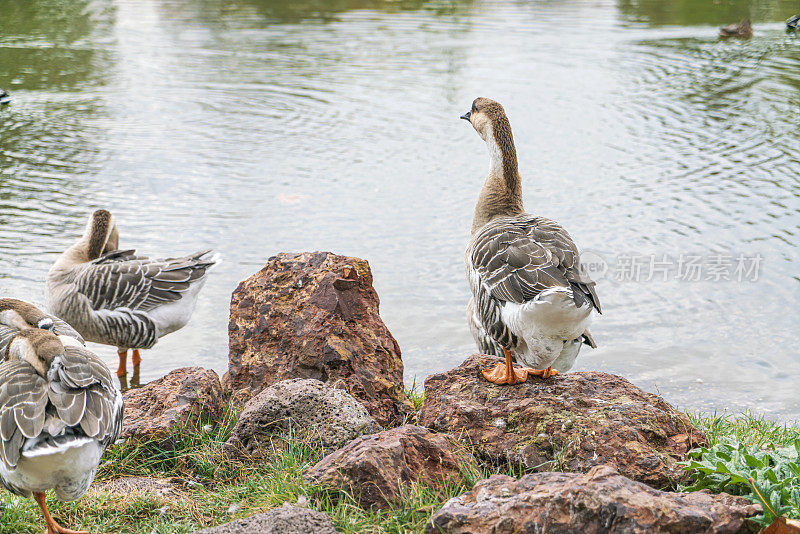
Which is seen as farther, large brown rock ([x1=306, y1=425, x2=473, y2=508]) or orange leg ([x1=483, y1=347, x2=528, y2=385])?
orange leg ([x1=483, y1=347, x2=528, y2=385])

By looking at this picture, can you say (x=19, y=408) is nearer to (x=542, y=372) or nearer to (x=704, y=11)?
(x=542, y=372)

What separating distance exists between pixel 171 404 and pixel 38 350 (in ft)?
3.81

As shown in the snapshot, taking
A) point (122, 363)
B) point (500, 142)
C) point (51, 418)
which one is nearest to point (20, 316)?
point (51, 418)

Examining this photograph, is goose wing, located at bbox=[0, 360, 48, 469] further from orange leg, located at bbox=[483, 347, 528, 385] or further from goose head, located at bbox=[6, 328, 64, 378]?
orange leg, located at bbox=[483, 347, 528, 385]

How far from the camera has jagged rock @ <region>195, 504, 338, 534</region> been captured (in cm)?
324

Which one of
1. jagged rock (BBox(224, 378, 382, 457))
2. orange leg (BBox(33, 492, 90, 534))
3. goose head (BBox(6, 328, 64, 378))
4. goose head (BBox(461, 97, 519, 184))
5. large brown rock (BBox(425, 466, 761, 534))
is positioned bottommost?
orange leg (BBox(33, 492, 90, 534))

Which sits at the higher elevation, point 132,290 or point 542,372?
point 542,372

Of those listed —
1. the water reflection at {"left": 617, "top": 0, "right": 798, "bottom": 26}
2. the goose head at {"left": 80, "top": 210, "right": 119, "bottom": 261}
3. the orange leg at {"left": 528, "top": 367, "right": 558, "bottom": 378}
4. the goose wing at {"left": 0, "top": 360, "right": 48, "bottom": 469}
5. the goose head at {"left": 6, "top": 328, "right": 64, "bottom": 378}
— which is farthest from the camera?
the water reflection at {"left": 617, "top": 0, "right": 798, "bottom": 26}

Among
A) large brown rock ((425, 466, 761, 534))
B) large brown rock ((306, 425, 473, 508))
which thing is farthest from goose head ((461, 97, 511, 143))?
large brown rock ((425, 466, 761, 534))

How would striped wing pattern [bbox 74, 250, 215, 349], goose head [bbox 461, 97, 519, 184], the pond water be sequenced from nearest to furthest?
goose head [bbox 461, 97, 519, 184]
striped wing pattern [bbox 74, 250, 215, 349]
the pond water

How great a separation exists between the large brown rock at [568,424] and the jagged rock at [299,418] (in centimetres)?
46

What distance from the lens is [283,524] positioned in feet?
10.6

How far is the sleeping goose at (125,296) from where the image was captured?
265 inches

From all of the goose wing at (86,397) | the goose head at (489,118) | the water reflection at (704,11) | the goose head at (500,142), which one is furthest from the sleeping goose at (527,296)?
the water reflection at (704,11)
